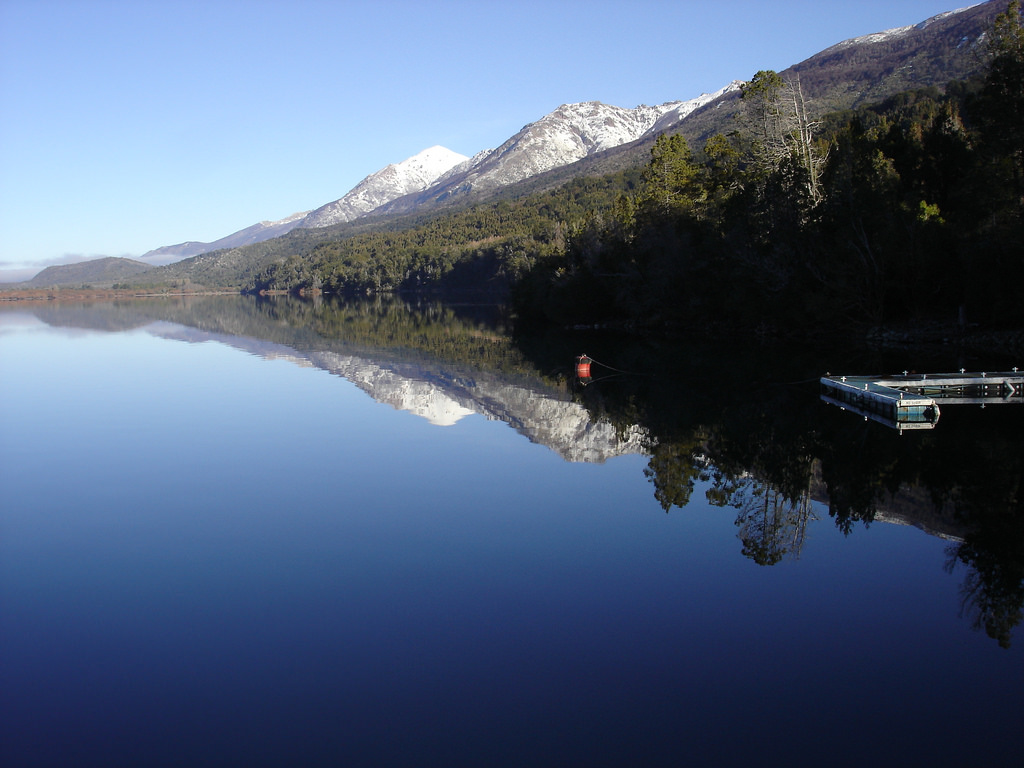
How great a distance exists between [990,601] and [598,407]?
64.4ft

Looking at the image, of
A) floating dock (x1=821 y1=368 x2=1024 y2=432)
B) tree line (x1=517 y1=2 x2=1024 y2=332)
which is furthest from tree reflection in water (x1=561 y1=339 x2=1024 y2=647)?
tree line (x1=517 y1=2 x2=1024 y2=332)

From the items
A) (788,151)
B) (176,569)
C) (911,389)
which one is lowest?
(911,389)

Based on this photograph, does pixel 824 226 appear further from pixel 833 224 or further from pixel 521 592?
pixel 521 592

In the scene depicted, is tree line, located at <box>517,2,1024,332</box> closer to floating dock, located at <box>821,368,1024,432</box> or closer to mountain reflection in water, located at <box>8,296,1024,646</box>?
mountain reflection in water, located at <box>8,296,1024,646</box>

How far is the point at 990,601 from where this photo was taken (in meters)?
12.0

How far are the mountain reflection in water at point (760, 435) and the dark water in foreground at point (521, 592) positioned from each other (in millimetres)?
136

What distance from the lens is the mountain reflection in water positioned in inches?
602

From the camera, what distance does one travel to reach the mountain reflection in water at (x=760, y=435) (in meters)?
15.3

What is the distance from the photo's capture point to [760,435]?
943 inches

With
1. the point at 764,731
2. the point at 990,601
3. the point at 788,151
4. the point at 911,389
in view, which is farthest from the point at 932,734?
the point at 788,151

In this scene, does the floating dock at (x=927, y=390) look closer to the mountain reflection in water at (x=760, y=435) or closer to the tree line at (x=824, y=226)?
the mountain reflection in water at (x=760, y=435)


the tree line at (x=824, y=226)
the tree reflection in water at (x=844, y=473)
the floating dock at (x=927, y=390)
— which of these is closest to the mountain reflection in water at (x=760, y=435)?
the tree reflection in water at (x=844, y=473)

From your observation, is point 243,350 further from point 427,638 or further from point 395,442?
point 427,638

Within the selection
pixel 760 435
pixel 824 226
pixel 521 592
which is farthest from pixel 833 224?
pixel 521 592
